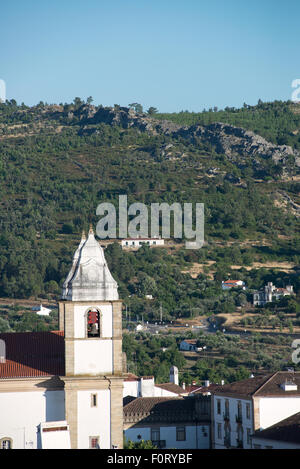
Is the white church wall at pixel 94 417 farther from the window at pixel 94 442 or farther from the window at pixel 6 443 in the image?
the window at pixel 6 443

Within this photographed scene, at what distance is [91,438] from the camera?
1612 inches

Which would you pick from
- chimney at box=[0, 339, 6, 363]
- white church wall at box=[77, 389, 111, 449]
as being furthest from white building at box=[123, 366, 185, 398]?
white church wall at box=[77, 389, 111, 449]

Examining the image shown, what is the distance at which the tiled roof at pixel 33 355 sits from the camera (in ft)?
137

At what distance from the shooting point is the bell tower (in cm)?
4100

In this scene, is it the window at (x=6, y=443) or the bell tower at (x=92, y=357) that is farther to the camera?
the bell tower at (x=92, y=357)

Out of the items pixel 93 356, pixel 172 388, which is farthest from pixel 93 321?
pixel 172 388

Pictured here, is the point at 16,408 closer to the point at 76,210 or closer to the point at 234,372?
the point at 234,372

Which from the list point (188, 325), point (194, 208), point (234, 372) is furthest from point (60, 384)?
point (194, 208)

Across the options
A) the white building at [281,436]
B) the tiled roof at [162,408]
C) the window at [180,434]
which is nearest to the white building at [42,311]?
the tiled roof at [162,408]

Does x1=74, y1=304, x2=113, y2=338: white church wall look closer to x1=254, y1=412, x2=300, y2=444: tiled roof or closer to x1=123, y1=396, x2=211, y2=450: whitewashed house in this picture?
x1=254, y1=412, x2=300, y2=444: tiled roof

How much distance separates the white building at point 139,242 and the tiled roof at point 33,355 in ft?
354

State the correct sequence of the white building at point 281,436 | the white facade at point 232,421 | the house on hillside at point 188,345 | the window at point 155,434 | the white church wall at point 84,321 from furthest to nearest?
the house on hillside at point 188,345
the window at point 155,434
the white facade at point 232,421
the white building at point 281,436
the white church wall at point 84,321
